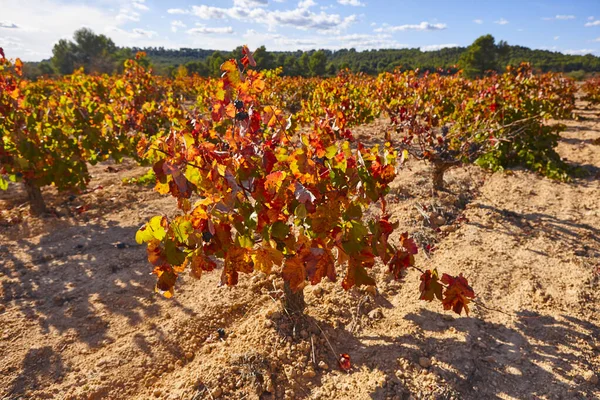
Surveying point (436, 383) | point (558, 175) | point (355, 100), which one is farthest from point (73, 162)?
point (558, 175)

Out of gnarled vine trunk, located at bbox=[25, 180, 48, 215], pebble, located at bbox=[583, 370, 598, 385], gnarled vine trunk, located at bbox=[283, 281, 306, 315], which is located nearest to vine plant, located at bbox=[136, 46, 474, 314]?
gnarled vine trunk, located at bbox=[283, 281, 306, 315]

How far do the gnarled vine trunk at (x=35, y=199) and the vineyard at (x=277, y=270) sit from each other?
3cm

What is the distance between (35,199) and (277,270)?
4.00 m

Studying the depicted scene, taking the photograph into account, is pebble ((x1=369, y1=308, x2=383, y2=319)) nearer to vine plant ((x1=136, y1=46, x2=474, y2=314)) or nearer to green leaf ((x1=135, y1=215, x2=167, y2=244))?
vine plant ((x1=136, y1=46, x2=474, y2=314))

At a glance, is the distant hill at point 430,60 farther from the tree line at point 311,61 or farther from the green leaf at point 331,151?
the green leaf at point 331,151

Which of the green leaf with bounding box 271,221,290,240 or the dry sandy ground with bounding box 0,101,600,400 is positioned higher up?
the green leaf with bounding box 271,221,290,240

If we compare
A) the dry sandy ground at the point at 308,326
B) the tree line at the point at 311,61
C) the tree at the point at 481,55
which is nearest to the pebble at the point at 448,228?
the dry sandy ground at the point at 308,326

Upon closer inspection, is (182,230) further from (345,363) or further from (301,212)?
(345,363)

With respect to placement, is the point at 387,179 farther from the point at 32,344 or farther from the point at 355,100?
the point at 355,100

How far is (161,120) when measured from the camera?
896 cm

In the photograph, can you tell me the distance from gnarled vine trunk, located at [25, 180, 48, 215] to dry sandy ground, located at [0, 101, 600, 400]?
34 cm

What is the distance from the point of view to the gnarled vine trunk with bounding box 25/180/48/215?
17.3ft

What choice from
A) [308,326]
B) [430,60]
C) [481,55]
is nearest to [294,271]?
[308,326]

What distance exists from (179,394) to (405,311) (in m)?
2.11
